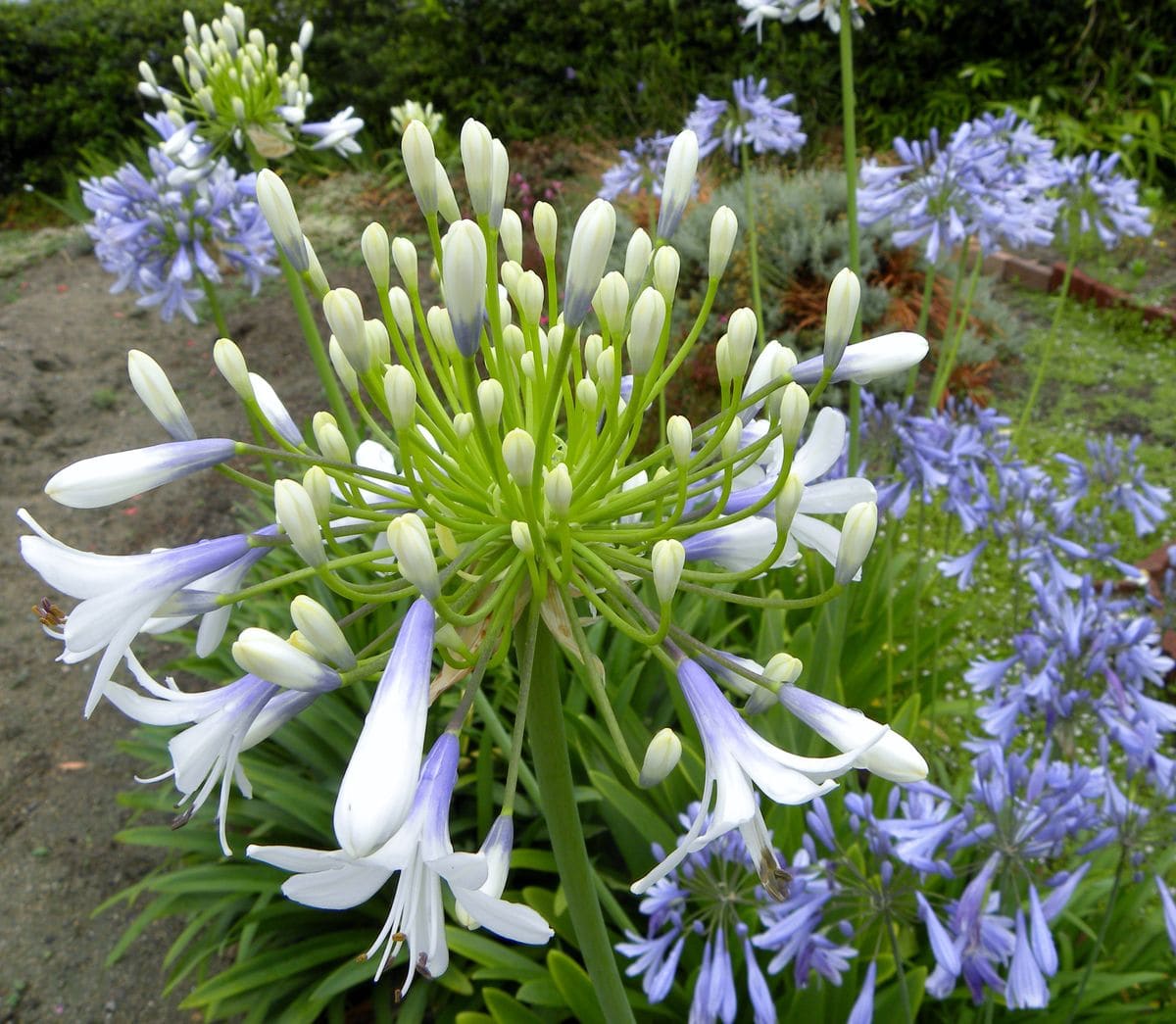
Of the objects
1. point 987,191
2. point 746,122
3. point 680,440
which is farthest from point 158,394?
point 746,122

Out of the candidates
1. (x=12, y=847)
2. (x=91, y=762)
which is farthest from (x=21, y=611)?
(x=12, y=847)

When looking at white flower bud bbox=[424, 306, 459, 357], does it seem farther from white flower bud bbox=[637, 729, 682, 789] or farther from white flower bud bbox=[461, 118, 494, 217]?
white flower bud bbox=[637, 729, 682, 789]

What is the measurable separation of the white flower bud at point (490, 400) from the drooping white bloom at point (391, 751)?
245 millimetres

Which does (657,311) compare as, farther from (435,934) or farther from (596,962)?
(596,962)

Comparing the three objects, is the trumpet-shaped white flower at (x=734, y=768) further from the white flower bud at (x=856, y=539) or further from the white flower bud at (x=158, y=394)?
the white flower bud at (x=158, y=394)

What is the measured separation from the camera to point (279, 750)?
361cm

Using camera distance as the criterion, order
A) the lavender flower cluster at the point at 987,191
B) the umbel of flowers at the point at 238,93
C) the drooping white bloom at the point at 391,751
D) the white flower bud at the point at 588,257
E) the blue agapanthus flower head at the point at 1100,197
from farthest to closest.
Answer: the blue agapanthus flower head at the point at 1100,197, the umbel of flowers at the point at 238,93, the lavender flower cluster at the point at 987,191, the white flower bud at the point at 588,257, the drooping white bloom at the point at 391,751

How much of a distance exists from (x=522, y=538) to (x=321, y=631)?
264mm

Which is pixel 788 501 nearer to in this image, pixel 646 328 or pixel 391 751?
pixel 646 328

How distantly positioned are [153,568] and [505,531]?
42 centimetres

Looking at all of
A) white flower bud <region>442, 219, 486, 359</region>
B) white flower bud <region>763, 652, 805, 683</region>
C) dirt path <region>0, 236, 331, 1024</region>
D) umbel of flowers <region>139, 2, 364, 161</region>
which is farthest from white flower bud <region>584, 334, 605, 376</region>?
dirt path <region>0, 236, 331, 1024</region>

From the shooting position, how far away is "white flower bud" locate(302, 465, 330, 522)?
1009 mm

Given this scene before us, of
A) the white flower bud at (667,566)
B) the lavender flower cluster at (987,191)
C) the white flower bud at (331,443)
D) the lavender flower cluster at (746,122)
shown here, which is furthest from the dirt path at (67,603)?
the lavender flower cluster at (987,191)

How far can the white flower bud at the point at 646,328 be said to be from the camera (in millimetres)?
1160
